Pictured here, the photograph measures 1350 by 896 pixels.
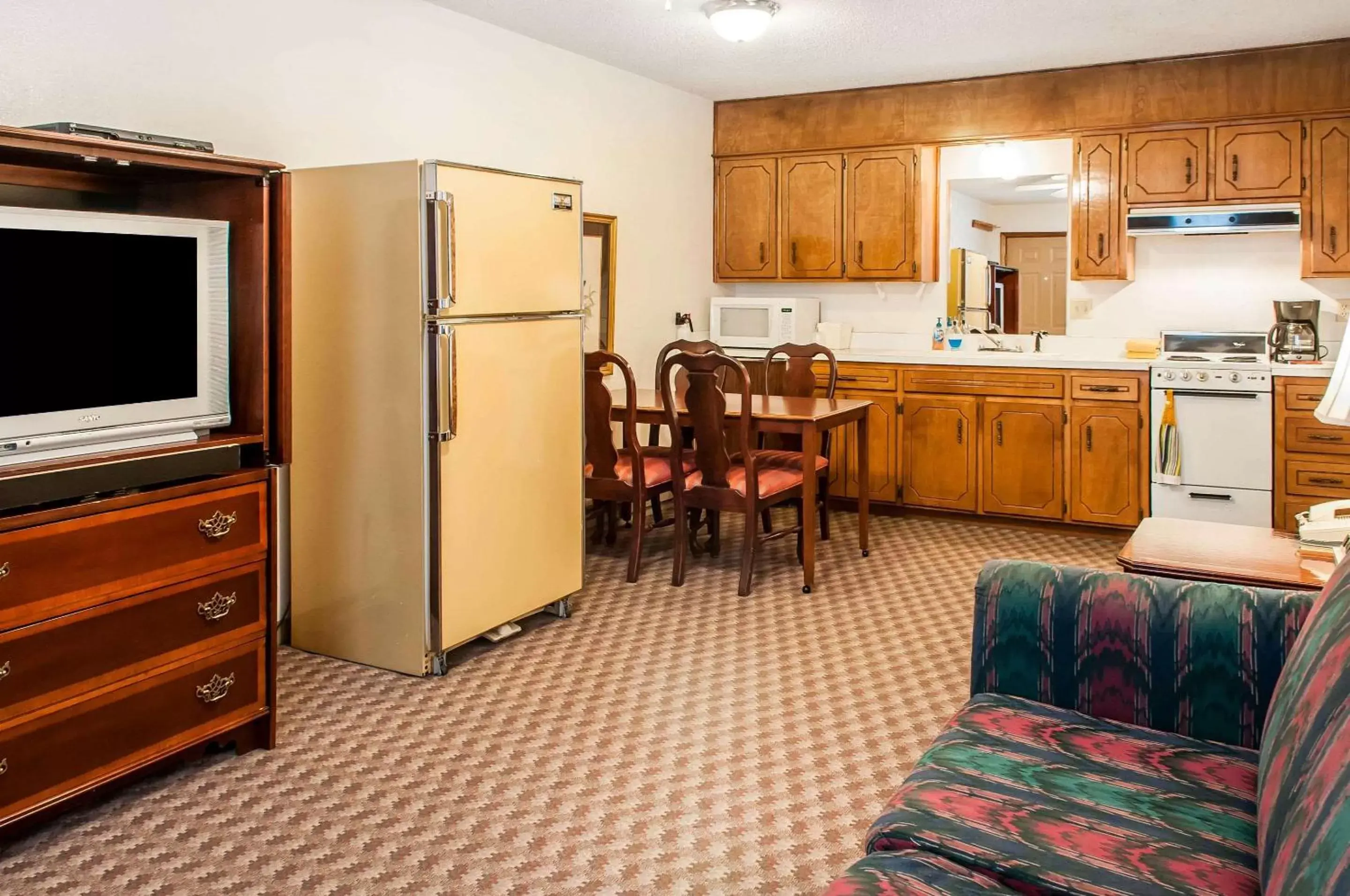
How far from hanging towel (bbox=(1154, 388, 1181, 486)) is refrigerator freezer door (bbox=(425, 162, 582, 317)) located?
Result: 3189 millimetres

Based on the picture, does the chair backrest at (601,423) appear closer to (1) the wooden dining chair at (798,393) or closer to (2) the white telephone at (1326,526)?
(1) the wooden dining chair at (798,393)

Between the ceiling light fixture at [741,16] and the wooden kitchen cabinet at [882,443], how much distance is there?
93.7 inches

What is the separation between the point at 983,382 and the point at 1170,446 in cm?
102

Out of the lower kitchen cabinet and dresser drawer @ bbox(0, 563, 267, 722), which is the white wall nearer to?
dresser drawer @ bbox(0, 563, 267, 722)

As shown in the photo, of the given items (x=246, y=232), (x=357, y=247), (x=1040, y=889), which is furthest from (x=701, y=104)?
(x=1040, y=889)

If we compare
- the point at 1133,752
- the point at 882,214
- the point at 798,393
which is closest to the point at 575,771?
the point at 1133,752

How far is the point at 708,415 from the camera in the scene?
4.51m

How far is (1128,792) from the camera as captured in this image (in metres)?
1.69

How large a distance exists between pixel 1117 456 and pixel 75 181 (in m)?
4.89

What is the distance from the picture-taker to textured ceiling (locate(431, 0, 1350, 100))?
462 cm

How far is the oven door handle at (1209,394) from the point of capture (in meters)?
5.21

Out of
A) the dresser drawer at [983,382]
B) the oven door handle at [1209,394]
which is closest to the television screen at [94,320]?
the dresser drawer at [983,382]

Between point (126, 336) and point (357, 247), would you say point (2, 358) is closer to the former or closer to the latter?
point (126, 336)

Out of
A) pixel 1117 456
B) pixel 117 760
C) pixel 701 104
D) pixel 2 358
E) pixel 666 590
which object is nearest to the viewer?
pixel 2 358
